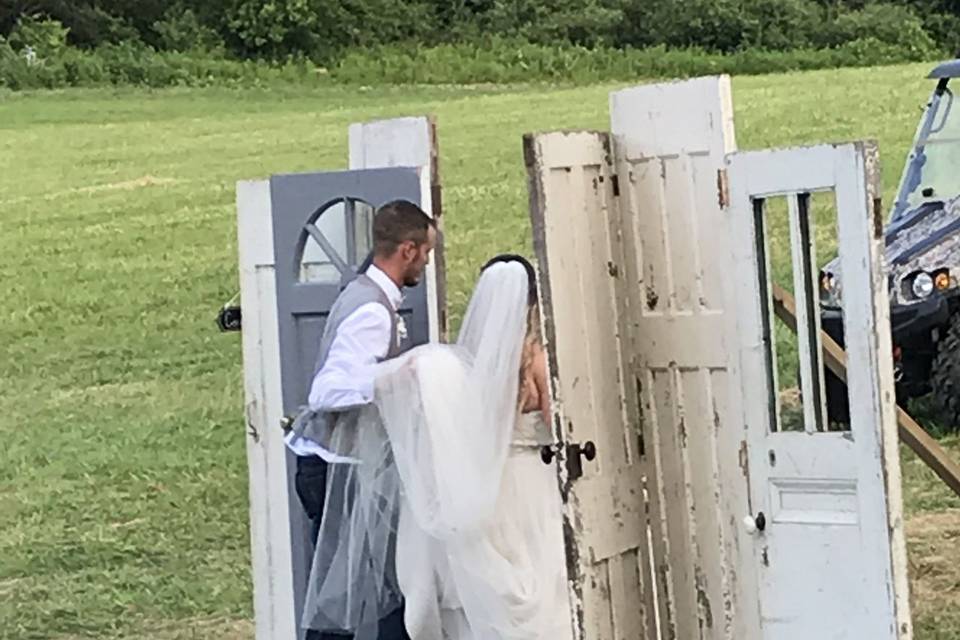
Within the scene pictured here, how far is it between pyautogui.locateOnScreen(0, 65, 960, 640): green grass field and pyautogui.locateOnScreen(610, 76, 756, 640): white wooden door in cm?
173

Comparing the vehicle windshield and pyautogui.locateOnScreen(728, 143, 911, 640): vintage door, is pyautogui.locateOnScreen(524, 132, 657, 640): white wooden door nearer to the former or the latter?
pyautogui.locateOnScreen(728, 143, 911, 640): vintage door

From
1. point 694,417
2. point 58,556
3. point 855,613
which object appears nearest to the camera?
point 855,613

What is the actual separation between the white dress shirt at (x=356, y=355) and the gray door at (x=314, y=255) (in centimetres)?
35

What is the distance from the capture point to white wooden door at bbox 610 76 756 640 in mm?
5375

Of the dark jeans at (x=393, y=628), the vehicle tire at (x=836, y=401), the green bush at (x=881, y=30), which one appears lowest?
the dark jeans at (x=393, y=628)

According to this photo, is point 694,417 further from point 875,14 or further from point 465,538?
point 875,14

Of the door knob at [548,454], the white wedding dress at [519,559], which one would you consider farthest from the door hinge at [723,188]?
the white wedding dress at [519,559]

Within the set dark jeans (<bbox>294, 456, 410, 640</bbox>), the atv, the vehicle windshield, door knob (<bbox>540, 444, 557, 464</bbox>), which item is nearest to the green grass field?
the atv

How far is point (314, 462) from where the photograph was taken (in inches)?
246

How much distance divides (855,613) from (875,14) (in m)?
42.9

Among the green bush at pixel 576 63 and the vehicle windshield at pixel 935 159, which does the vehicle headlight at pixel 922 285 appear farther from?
the green bush at pixel 576 63

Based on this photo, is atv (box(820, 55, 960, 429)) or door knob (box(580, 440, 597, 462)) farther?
atv (box(820, 55, 960, 429))

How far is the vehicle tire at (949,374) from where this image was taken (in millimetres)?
9977

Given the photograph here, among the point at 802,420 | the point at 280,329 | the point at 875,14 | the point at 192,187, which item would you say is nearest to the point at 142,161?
the point at 192,187
